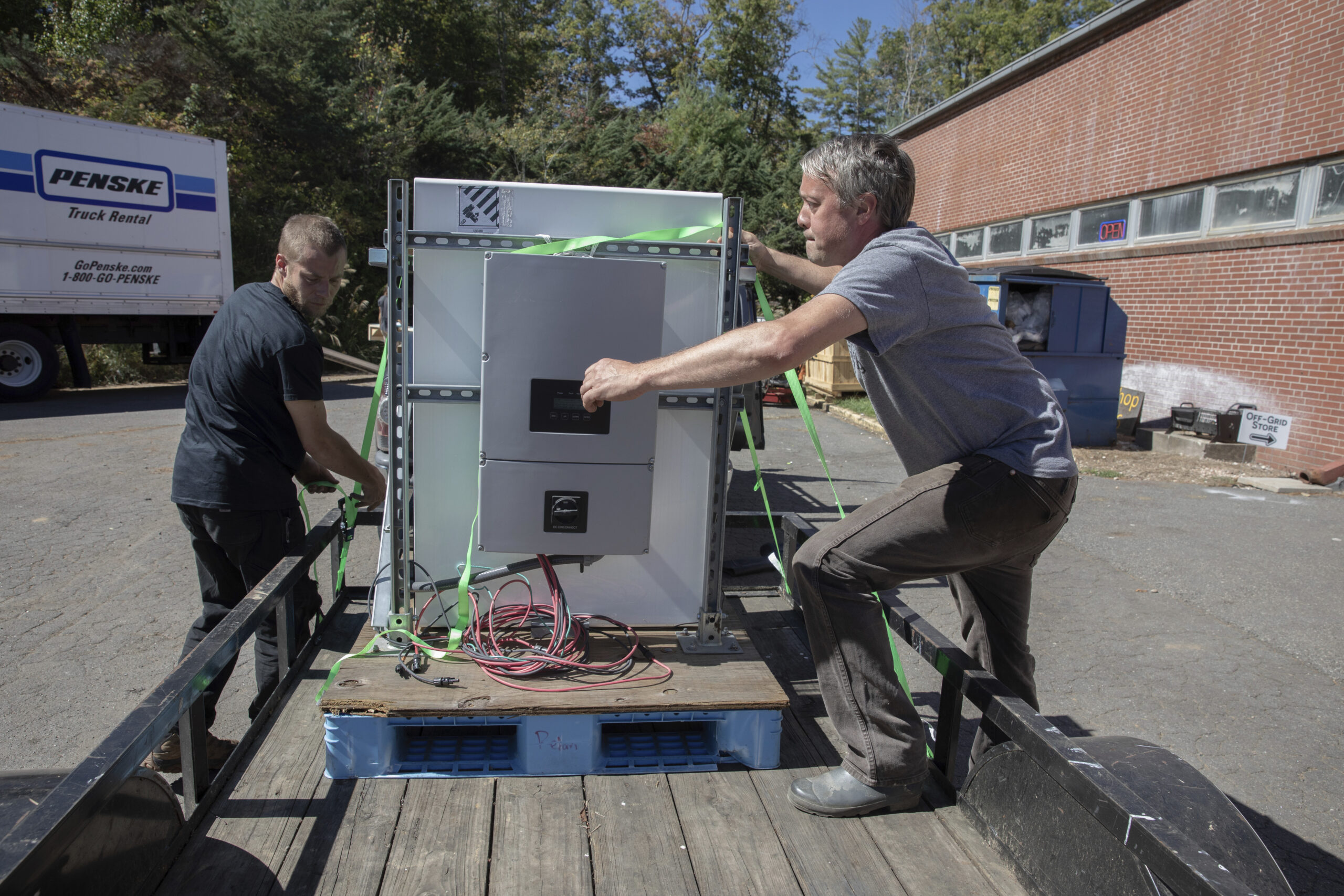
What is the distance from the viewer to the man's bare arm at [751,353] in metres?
2.01

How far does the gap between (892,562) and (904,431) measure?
415 millimetres

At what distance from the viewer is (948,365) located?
2.22 metres

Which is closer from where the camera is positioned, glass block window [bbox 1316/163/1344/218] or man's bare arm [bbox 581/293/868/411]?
man's bare arm [bbox 581/293/868/411]

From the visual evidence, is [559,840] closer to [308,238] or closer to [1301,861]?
[308,238]

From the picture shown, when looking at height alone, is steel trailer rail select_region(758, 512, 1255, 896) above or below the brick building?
below

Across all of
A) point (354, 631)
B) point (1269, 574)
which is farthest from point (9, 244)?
point (1269, 574)

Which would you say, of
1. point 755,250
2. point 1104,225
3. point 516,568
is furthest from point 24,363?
point 1104,225

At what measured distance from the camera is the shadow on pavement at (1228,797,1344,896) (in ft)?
8.47

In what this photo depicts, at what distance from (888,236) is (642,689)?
1466 millimetres

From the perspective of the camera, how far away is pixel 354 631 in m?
3.60

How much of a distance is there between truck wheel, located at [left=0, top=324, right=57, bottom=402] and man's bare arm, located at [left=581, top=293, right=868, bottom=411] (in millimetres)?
12763

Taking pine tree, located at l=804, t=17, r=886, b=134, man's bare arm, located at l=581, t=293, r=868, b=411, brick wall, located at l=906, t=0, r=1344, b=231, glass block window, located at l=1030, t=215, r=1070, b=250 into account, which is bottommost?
man's bare arm, located at l=581, t=293, r=868, b=411

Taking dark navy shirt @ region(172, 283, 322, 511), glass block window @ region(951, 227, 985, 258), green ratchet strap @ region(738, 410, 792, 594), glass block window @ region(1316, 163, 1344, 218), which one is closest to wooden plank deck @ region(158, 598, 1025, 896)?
dark navy shirt @ region(172, 283, 322, 511)

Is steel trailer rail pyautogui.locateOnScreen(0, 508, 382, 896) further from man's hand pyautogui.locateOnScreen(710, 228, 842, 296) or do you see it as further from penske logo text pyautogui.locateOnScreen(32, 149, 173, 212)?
penske logo text pyautogui.locateOnScreen(32, 149, 173, 212)
